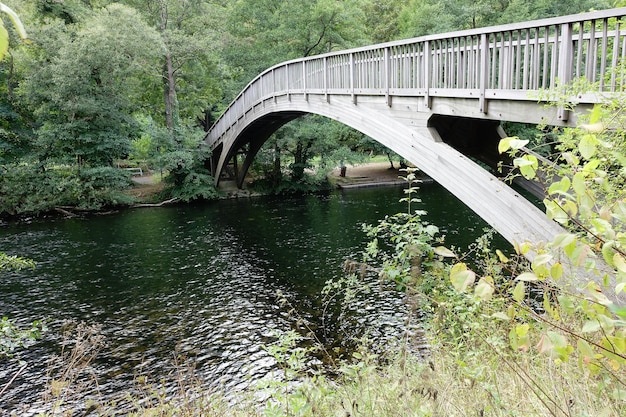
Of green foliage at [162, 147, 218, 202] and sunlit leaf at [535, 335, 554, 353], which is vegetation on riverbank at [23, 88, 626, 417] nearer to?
sunlit leaf at [535, 335, 554, 353]

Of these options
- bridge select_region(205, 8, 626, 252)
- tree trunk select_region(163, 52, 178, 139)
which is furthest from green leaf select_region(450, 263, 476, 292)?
tree trunk select_region(163, 52, 178, 139)

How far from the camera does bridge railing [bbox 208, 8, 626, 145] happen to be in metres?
4.04

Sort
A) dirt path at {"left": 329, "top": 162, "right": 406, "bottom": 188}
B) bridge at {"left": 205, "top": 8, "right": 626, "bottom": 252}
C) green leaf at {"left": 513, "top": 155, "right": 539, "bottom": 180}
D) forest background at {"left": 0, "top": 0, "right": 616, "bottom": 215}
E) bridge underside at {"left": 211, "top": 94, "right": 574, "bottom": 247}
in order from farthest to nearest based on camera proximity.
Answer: dirt path at {"left": 329, "top": 162, "right": 406, "bottom": 188} < forest background at {"left": 0, "top": 0, "right": 616, "bottom": 215} < bridge underside at {"left": 211, "top": 94, "right": 574, "bottom": 247} < bridge at {"left": 205, "top": 8, "right": 626, "bottom": 252} < green leaf at {"left": 513, "top": 155, "right": 539, "bottom": 180}

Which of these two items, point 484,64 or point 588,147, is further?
point 484,64

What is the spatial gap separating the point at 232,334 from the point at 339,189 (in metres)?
16.6

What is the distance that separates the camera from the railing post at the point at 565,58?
427 centimetres

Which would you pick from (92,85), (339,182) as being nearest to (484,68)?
(92,85)

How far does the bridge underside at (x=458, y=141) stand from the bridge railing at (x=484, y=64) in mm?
181

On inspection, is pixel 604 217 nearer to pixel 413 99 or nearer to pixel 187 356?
pixel 413 99

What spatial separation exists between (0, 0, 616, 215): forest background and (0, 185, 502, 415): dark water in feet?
8.19

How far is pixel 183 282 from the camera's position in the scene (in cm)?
1073

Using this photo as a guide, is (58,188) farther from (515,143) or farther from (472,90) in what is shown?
(515,143)

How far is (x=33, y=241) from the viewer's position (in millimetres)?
14852

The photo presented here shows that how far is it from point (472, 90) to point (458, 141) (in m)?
1.56
